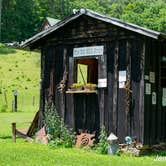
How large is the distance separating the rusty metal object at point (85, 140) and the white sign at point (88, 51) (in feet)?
8.58

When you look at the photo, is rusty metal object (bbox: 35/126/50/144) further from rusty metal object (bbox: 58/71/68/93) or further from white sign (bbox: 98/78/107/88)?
white sign (bbox: 98/78/107/88)

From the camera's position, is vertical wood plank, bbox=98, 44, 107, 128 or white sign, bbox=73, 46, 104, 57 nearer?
vertical wood plank, bbox=98, 44, 107, 128

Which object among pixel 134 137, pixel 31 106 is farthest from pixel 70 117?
pixel 31 106

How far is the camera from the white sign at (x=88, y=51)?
16.5 m

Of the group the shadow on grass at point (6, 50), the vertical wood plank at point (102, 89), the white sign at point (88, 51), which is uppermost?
the shadow on grass at point (6, 50)

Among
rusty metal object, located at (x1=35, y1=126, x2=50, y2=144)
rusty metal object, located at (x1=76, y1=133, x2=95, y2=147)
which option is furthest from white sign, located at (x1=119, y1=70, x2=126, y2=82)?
rusty metal object, located at (x1=35, y1=126, x2=50, y2=144)

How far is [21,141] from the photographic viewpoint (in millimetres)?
17297

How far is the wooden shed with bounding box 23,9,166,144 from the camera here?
1552 centimetres

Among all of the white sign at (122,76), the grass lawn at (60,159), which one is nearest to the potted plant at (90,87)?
the white sign at (122,76)

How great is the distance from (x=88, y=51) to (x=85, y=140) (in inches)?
114

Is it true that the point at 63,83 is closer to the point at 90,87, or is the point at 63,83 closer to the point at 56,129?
the point at 90,87

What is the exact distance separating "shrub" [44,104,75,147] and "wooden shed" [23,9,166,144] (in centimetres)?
29

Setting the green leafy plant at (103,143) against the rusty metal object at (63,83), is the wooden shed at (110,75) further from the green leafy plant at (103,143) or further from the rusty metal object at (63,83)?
the green leafy plant at (103,143)

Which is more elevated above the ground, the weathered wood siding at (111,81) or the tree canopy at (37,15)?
the tree canopy at (37,15)
